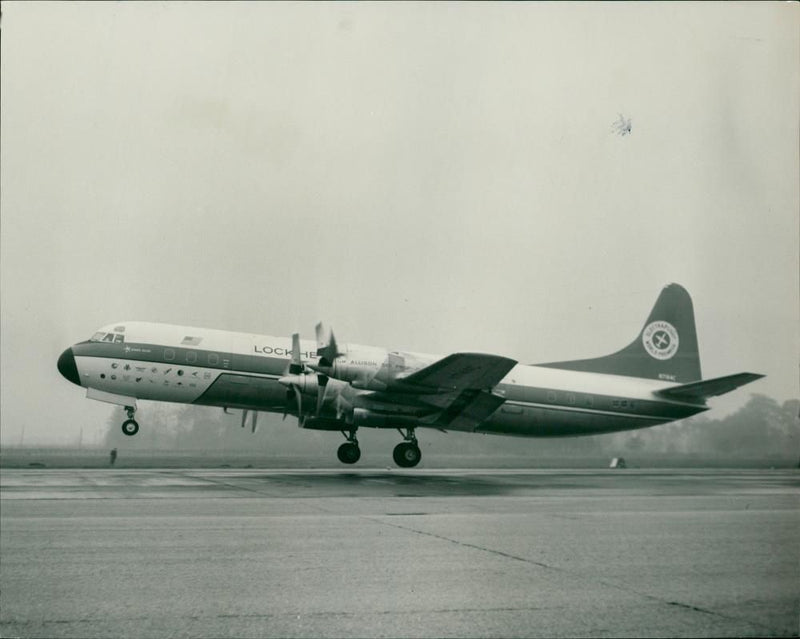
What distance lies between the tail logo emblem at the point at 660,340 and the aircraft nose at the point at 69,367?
23.3 metres

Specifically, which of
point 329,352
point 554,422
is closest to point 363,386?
point 329,352

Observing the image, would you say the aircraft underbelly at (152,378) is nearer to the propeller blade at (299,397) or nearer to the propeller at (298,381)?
the propeller at (298,381)

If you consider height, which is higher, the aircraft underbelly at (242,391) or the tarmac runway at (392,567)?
the aircraft underbelly at (242,391)

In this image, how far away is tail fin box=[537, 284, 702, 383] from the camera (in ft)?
102

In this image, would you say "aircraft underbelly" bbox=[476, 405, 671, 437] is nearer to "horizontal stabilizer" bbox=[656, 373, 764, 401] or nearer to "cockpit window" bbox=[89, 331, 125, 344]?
"horizontal stabilizer" bbox=[656, 373, 764, 401]

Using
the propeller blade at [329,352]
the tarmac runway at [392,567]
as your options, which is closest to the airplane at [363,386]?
the propeller blade at [329,352]

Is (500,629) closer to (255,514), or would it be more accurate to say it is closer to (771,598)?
(771,598)

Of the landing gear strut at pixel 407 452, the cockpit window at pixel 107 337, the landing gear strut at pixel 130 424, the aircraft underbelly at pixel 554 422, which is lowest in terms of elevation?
the landing gear strut at pixel 407 452

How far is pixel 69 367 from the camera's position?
2642cm

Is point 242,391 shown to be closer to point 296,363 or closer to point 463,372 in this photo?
point 296,363

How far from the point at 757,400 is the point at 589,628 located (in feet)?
76.8

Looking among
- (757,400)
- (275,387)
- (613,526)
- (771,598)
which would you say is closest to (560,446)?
(757,400)

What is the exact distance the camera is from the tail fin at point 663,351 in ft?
102

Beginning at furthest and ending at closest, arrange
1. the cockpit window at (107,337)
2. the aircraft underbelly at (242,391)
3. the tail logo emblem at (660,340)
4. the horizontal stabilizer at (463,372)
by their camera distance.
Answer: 1. the tail logo emblem at (660,340)
2. the cockpit window at (107,337)
3. the aircraft underbelly at (242,391)
4. the horizontal stabilizer at (463,372)
